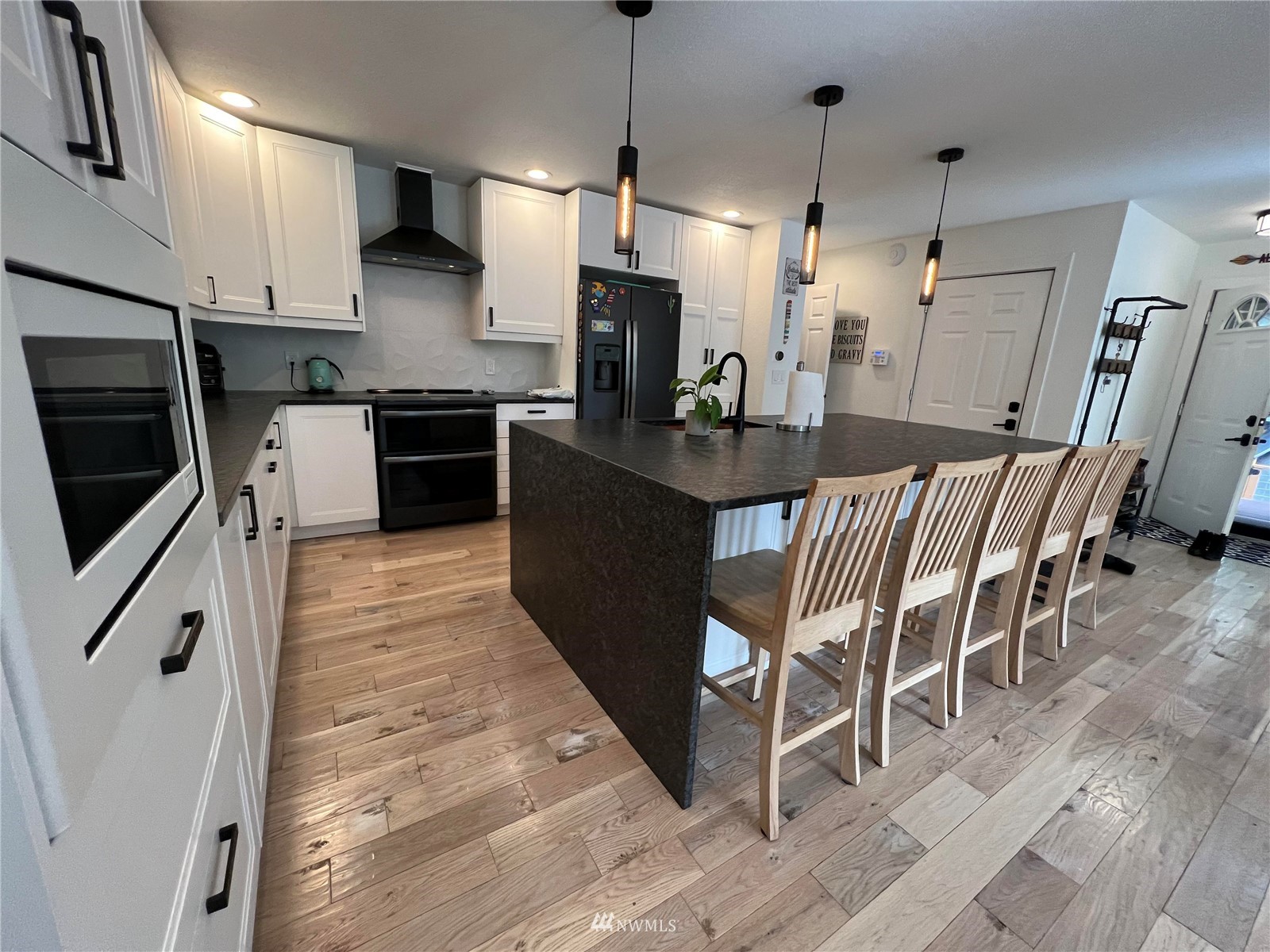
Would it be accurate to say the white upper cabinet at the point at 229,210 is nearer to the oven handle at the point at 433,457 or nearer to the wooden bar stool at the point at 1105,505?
the oven handle at the point at 433,457

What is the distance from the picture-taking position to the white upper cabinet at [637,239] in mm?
3605

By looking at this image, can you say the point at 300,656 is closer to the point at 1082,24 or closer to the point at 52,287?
the point at 52,287

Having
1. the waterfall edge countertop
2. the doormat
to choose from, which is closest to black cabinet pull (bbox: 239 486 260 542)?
the waterfall edge countertop

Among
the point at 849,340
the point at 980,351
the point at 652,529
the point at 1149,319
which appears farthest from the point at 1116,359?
the point at 652,529

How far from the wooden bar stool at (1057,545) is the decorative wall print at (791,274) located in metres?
2.78

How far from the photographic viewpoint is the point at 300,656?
1.99 meters

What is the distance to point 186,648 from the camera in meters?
0.67

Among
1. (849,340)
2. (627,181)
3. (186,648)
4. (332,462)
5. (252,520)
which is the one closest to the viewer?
(186,648)

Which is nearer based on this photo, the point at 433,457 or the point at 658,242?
the point at 433,457

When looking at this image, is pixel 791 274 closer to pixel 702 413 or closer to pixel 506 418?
pixel 506 418

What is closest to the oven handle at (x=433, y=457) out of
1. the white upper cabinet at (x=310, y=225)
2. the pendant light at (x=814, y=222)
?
the white upper cabinet at (x=310, y=225)

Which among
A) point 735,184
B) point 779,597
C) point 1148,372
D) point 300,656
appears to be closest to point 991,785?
point 779,597

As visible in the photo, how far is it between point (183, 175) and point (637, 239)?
2.66m

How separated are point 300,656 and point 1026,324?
5.13m
